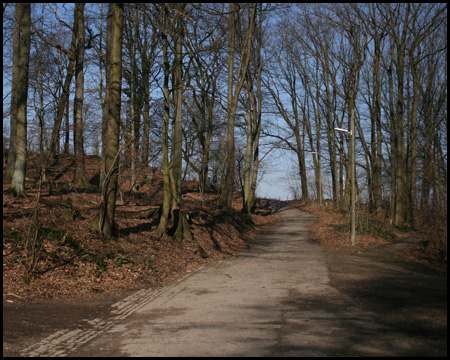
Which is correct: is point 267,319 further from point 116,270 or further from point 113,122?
point 113,122

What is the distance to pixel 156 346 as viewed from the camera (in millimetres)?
6176

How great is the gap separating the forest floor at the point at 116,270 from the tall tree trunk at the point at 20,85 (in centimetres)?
76

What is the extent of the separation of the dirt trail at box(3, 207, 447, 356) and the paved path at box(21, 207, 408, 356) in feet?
0.05

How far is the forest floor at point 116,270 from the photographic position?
7688mm

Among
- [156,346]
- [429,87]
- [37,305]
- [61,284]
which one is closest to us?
[156,346]

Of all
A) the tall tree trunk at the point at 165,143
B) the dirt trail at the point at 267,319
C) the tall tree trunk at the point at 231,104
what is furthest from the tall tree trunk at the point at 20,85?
the tall tree trunk at the point at 231,104

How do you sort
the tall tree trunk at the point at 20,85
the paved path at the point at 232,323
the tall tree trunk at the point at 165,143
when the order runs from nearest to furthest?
the paved path at the point at 232,323 → the tall tree trunk at the point at 20,85 → the tall tree trunk at the point at 165,143

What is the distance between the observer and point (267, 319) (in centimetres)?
771

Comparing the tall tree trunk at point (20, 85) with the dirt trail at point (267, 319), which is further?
the tall tree trunk at point (20, 85)

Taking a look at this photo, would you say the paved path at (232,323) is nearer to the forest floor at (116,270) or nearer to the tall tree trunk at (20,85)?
the forest floor at (116,270)

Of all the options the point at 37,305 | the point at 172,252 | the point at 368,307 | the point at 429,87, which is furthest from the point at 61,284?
the point at 429,87

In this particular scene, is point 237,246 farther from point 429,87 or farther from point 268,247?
point 429,87

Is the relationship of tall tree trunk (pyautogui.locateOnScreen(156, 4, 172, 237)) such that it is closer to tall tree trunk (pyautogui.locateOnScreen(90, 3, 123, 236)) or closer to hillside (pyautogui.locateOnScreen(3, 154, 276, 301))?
hillside (pyautogui.locateOnScreen(3, 154, 276, 301))

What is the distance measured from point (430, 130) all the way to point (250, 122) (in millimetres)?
13482
